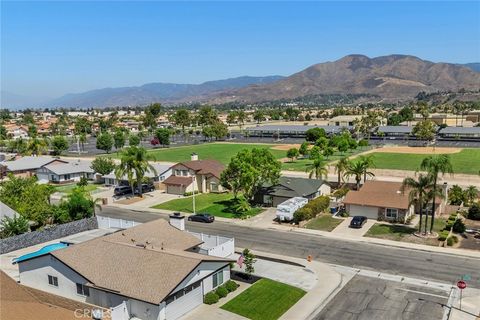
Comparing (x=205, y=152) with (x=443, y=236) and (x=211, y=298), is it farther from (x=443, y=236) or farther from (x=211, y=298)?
(x=211, y=298)

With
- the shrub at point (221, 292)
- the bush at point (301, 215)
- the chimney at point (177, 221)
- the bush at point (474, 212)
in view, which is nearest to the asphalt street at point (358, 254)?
the bush at point (301, 215)

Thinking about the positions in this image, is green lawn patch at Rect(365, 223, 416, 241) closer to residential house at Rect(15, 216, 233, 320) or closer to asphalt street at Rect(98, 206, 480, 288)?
asphalt street at Rect(98, 206, 480, 288)

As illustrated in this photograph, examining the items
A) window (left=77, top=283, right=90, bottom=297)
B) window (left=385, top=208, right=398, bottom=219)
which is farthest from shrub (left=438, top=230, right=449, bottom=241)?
window (left=77, top=283, right=90, bottom=297)

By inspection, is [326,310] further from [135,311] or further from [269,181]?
[269,181]

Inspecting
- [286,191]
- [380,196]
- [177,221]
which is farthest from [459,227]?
[177,221]

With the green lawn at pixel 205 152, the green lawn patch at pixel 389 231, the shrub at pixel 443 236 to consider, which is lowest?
the green lawn patch at pixel 389 231

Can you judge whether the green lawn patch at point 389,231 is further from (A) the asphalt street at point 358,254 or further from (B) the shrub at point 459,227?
(B) the shrub at point 459,227
